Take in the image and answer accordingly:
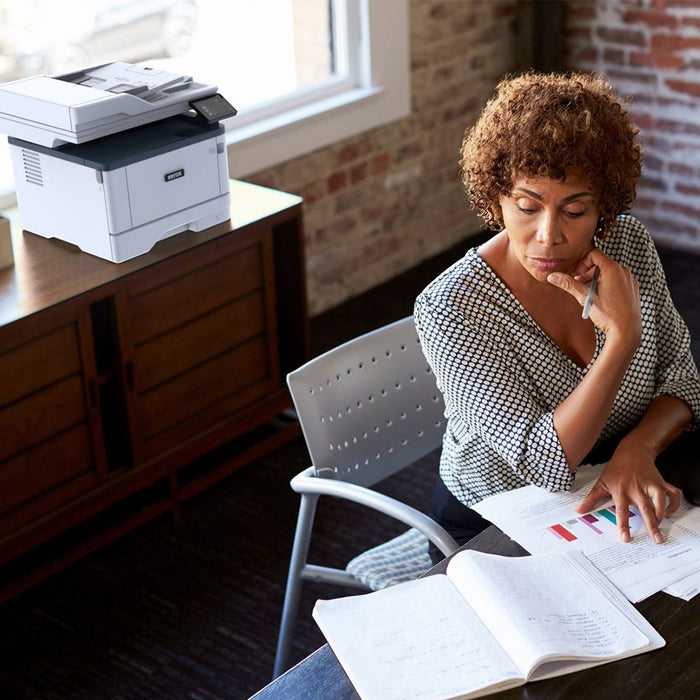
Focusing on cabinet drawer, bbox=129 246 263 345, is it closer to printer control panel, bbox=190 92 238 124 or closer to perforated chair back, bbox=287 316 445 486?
printer control panel, bbox=190 92 238 124

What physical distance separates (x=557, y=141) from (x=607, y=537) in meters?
0.61

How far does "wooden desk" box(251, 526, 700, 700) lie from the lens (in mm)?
1307

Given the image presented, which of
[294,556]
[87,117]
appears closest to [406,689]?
[294,556]

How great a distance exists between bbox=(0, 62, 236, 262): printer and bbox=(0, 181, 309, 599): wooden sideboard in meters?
0.06

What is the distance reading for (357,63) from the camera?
3988 millimetres

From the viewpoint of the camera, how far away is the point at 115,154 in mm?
2588

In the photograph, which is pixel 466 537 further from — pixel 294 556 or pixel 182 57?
pixel 182 57

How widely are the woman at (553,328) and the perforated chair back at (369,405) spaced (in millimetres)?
191

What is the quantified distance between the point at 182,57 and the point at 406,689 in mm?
2684

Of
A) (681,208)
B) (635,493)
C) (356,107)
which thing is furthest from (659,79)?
(635,493)

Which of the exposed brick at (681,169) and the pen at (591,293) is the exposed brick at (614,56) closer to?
the exposed brick at (681,169)

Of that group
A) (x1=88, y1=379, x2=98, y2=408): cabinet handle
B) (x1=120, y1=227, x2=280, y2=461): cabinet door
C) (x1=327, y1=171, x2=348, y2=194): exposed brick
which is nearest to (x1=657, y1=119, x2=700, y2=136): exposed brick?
(x1=327, y1=171, x2=348, y2=194): exposed brick

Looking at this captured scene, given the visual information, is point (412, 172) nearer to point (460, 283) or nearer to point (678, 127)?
Result: point (678, 127)

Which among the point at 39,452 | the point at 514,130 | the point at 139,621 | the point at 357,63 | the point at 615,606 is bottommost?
the point at 139,621
